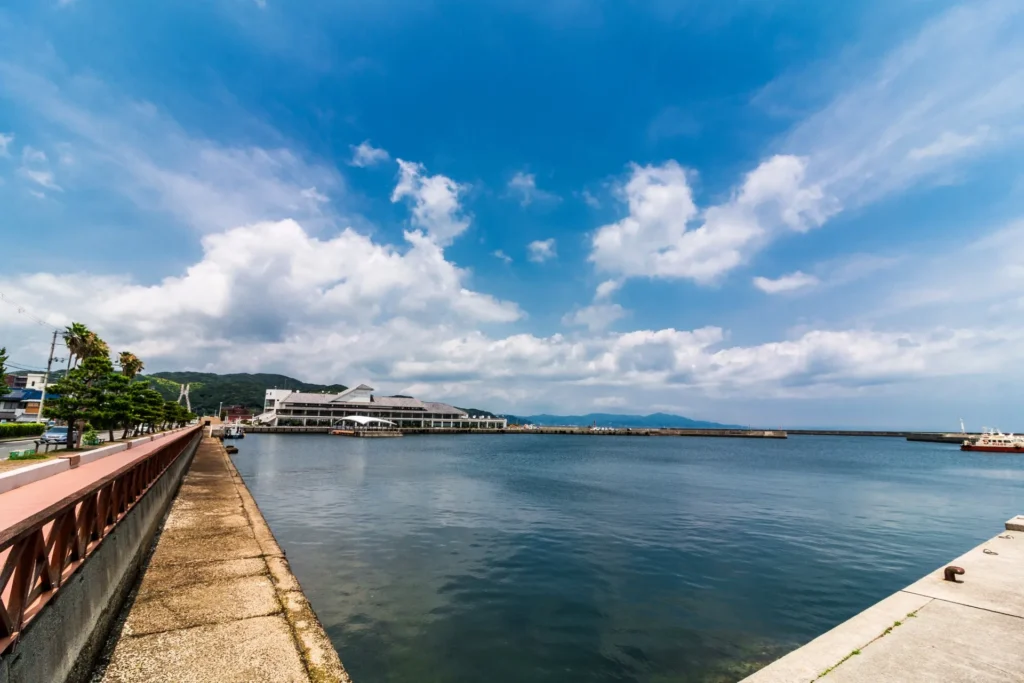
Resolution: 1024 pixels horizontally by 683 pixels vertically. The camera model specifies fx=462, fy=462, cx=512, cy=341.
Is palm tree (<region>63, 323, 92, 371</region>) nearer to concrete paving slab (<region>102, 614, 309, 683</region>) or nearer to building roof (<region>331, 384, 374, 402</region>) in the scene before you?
concrete paving slab (<region>102, 614, 309, 683</region>)

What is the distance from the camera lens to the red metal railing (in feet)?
14.7

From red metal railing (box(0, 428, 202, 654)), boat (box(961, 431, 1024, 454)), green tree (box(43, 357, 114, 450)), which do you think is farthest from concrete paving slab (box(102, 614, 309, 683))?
boat (box(961, 431, 1024, 454))

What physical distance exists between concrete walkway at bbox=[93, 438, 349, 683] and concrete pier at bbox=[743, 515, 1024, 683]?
6.94 metres

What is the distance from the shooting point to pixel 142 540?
12.0 metres

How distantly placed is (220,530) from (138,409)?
163 feet

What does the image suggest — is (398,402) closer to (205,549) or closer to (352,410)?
(352,410)

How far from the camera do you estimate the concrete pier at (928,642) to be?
258 inches

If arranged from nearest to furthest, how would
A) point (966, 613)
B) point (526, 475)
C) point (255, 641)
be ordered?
point (255, 641) < point (966, 613) < point (526, 475)

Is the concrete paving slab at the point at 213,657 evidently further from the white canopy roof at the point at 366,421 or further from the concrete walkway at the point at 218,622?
the white canopy roof at the point at 366,421

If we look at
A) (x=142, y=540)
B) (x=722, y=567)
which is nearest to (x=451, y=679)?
(x=142, y=540)

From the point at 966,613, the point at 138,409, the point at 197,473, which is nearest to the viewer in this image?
the point at 966,613

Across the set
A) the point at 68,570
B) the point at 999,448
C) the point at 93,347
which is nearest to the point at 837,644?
the point at 68,570

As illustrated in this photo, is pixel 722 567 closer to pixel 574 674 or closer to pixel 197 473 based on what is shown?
pixel 574 674

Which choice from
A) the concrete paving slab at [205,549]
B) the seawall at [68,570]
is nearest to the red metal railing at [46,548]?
the seawall at [68,570]
